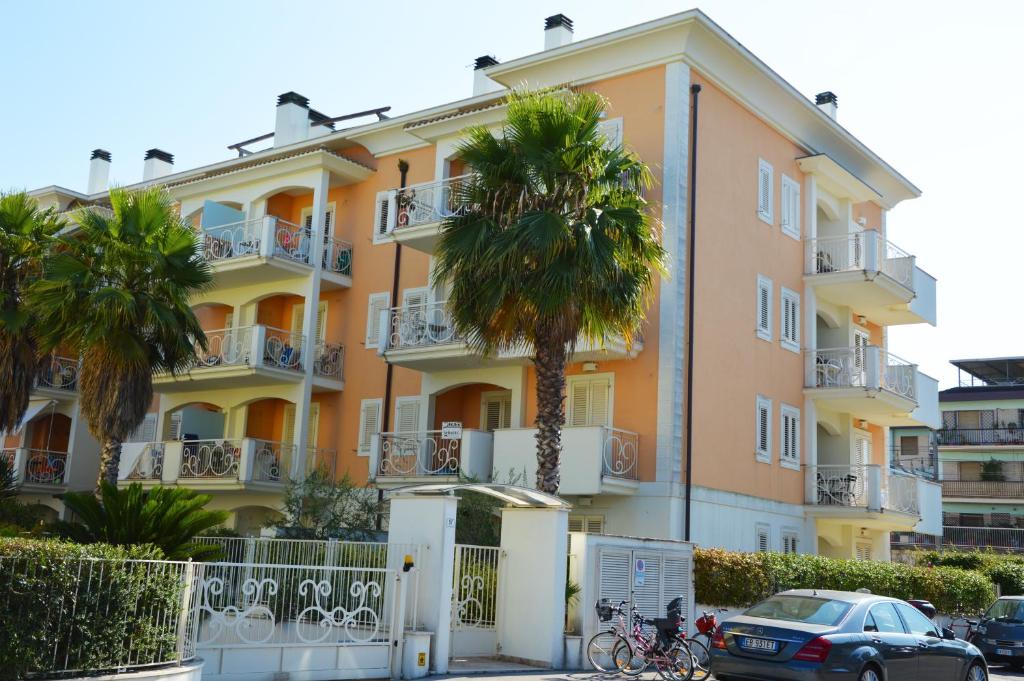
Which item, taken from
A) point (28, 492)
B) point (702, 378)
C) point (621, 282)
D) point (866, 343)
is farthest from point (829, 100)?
point (28, 492)

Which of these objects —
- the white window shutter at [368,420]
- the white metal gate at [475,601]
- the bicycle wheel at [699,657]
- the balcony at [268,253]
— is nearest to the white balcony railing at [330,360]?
the white window shutter at [368,420]

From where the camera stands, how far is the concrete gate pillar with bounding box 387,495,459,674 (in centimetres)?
1487

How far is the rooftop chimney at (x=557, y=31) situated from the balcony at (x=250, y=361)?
32.1 feet

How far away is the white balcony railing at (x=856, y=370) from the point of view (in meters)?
27.9

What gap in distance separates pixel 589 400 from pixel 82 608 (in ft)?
51.2

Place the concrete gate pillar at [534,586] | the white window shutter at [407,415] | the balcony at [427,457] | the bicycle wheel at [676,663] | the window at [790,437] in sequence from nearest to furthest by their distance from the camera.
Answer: the bicycle wheel at [676,663] < the concrete gate pillar at [534,586] < the balcony at [427,457] < the window at [790,437] < the white window shutter at [407,415]

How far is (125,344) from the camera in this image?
2322cm

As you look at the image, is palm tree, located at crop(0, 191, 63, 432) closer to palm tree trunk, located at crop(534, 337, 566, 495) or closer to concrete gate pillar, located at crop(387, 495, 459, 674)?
palm tree trunk, located at crop(534, 337, 566, 495)

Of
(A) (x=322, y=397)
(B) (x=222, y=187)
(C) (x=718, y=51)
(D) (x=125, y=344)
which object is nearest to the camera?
(D) (x=125, y=344)

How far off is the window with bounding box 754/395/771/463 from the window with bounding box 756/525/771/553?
154cm

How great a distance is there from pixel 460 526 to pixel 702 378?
23.1ft

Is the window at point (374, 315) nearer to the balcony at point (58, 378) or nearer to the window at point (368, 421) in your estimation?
the window at point (368, 421)

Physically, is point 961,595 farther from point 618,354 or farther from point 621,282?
point 621,282

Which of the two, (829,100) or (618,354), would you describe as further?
(829,100)
